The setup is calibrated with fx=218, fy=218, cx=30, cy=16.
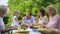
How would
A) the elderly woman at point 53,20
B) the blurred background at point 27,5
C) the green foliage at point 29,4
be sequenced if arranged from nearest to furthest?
the elderly woman at point 53,20
the blurred background at point 27,5
the green foliage at point 29,4

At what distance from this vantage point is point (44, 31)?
1.81 metres

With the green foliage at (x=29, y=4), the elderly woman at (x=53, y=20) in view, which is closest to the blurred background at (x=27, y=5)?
the green foliage at (x=29, y=4)

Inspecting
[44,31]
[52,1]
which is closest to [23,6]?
[52,1]

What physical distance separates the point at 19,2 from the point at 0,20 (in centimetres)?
1720

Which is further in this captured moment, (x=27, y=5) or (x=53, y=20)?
(x=27, y=5)

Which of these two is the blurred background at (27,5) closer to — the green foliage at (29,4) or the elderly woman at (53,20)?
the green foliage at (29,4)

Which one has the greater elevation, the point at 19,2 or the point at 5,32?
the point at 19,2

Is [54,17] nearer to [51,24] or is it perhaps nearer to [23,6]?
[51,24]

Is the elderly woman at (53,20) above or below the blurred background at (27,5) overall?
below

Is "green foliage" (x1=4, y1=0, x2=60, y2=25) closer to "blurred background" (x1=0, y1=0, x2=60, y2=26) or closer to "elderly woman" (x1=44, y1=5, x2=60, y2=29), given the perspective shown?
"blurred background" (x1=0, y1=0, x2=60, y2=26)

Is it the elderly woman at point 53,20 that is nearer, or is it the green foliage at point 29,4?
the elderly woman at point 53,20

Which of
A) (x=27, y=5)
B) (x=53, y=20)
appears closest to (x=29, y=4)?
(x=27, y=5)

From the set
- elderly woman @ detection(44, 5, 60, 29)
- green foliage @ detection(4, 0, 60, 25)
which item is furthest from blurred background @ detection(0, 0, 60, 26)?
elderly woman @ detection(44, 5, 60, 29)

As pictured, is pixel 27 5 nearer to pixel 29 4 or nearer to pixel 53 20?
pixel 29 4
